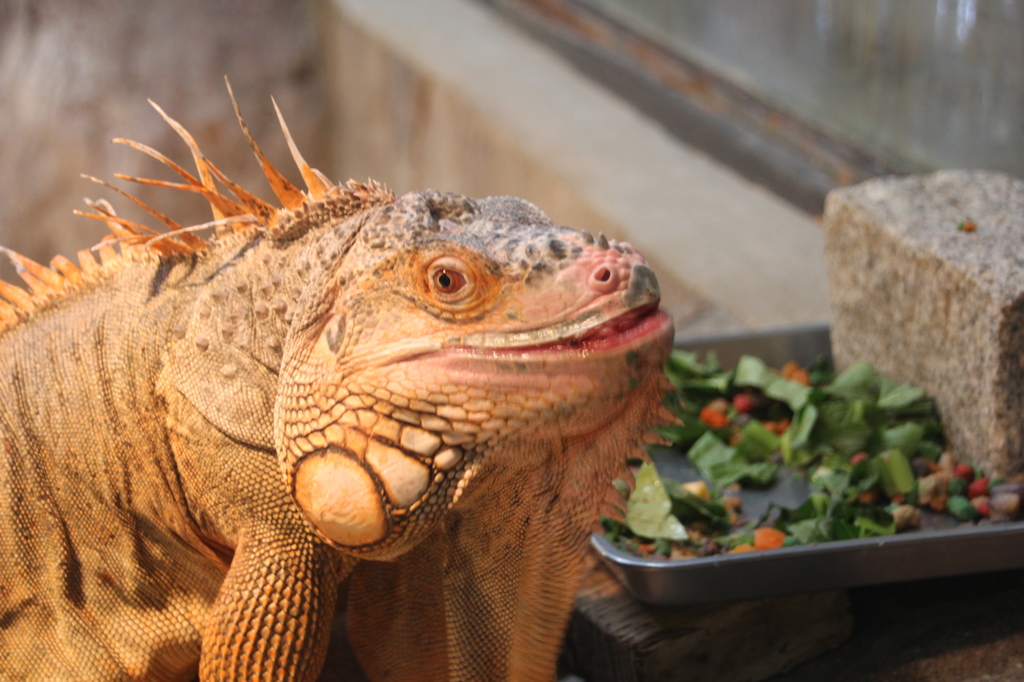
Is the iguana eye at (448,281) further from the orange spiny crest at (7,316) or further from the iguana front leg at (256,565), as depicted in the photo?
the orange spiny crest at (7,316)

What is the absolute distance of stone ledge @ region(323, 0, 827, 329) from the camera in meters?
4.45

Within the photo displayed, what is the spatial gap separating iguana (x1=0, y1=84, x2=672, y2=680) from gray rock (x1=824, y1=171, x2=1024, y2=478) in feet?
4.74

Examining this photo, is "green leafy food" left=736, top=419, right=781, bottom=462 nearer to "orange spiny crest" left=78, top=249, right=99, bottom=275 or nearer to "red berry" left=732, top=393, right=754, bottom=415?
"red berry" left=732, top=393, right=754, bottom=415

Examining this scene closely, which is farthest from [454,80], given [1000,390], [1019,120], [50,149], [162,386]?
[162,386]

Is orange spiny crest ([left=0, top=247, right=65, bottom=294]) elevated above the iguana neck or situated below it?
above

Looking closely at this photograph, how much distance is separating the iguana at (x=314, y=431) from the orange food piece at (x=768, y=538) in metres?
0.81

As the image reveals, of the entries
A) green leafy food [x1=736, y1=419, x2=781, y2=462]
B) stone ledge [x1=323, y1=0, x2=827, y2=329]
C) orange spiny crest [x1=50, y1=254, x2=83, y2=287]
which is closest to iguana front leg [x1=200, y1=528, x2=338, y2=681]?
orange spiny crest [x1=50, y1=254, x2=83, y2=287]

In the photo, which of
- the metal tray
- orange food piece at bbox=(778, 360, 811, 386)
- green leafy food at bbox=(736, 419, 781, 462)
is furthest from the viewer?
orange food piece at bbox=(778, 360, 811, 386)

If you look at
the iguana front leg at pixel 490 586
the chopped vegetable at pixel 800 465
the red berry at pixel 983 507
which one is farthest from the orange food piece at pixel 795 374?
the iguana front leg at pixel 490 586

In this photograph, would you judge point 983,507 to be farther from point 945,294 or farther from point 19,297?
point 19,297

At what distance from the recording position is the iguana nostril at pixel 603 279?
54.1 inches

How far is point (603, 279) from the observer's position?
54.1 inches

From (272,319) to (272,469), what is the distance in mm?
257

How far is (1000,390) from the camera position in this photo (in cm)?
252
